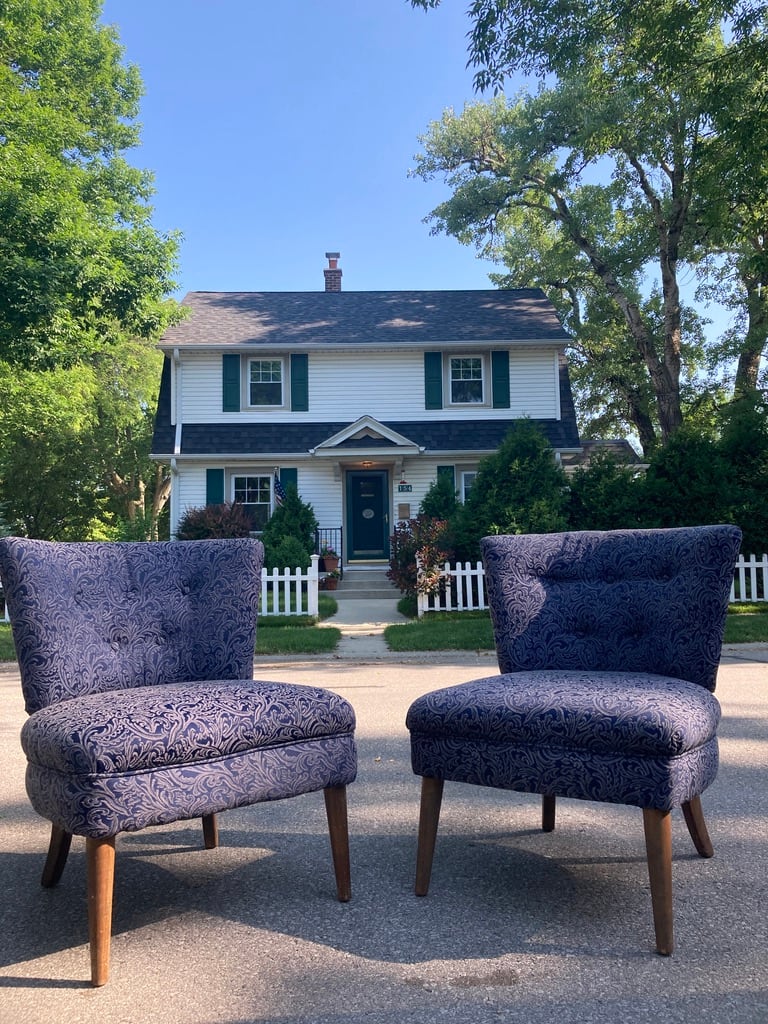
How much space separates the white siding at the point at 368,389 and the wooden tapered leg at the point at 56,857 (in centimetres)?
1602

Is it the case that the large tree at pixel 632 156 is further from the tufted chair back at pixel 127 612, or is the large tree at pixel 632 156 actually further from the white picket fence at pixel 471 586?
the tufted chair back at pixel 127 612

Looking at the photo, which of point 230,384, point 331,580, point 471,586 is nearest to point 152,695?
point 471,586

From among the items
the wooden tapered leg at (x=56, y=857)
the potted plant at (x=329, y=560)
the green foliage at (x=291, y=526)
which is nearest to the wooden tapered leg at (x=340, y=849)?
the wooden tapered leg at (x=56, y=857)

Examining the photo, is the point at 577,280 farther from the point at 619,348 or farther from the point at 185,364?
the point at 185,364

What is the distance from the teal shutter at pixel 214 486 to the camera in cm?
1789

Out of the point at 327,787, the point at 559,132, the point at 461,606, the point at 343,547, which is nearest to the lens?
the point at 327,787

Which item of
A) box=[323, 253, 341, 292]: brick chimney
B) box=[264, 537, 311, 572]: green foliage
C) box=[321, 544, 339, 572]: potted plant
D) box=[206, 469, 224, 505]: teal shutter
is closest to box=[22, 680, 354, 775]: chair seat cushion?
box=[264, 537, 311, 572]: green foliage

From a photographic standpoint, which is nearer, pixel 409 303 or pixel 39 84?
pixel 409 303

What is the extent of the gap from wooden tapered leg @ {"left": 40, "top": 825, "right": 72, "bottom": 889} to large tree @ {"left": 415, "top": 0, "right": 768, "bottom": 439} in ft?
43.8

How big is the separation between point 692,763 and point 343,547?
15.5m

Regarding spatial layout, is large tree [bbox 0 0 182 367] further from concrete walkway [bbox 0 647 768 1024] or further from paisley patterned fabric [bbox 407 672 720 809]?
paisley patterned fabric [bbox 407 672 720 809]

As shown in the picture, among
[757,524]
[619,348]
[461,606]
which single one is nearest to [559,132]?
[619,348]

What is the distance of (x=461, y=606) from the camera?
12.0 metres

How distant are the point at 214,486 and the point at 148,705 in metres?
15.8
